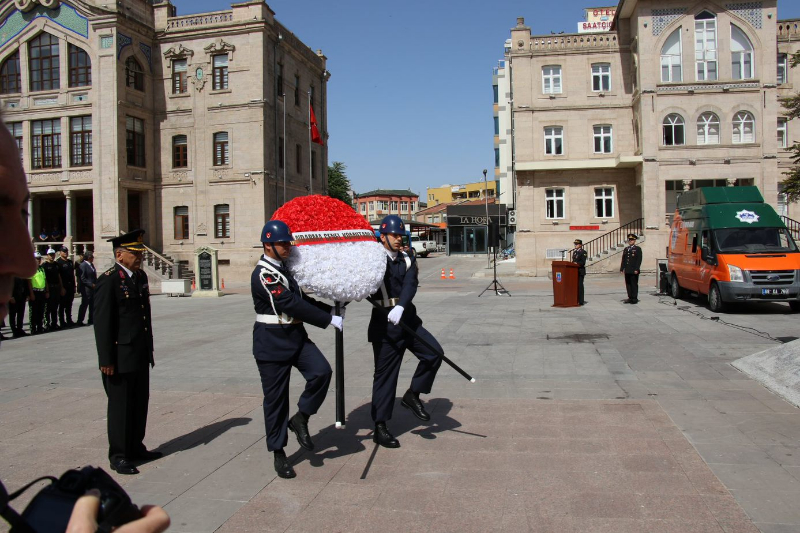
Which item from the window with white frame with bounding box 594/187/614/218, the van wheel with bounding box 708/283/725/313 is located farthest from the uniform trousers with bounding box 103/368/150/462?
the window with white frame with bounding box 594/187/614/218

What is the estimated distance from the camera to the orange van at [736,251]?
14.8 m

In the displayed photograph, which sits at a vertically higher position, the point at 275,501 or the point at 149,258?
the point at 149,258

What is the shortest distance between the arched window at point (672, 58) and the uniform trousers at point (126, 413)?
31045mm

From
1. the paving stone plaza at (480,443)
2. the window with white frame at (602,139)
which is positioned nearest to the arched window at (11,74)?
the paving stone plaza at (480,443)

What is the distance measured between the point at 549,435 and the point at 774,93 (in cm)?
3062

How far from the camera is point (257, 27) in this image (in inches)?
1339

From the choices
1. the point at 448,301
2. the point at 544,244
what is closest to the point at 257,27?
the point at 544,244

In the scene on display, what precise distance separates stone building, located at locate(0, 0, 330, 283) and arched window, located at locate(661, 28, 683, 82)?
2035 centimetres

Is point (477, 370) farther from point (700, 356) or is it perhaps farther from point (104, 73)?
point (104, 73)

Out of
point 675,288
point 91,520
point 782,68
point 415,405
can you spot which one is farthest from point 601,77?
point 91,520

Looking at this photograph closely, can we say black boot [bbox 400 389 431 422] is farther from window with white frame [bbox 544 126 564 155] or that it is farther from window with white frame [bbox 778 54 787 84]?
window with white frame [bbox 778 54 787 84]

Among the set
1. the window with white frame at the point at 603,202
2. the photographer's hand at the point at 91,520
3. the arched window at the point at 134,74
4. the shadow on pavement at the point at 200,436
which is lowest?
the shadow on pavement at the point at 200,436

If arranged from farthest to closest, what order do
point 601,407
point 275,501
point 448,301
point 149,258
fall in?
point 149,258 < point 448,301 < point 601,407 < point 275,501

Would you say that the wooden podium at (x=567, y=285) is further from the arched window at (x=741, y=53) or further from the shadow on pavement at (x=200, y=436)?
the arched window at (x=741, y=53)
